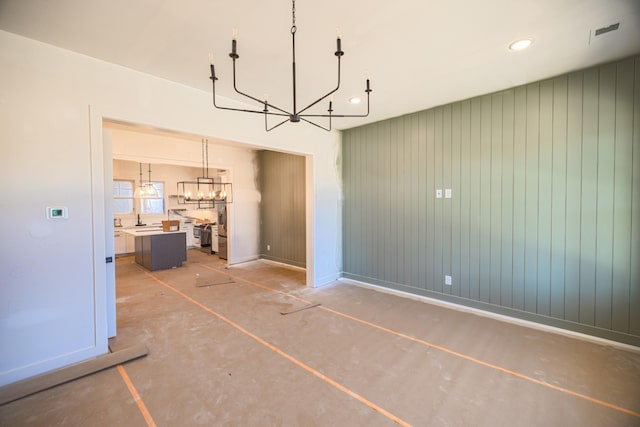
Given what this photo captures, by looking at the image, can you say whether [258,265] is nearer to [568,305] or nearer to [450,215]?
[450,215]

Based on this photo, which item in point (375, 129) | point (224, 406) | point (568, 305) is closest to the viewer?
point (224, 406)

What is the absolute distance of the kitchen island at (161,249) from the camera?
5836mm

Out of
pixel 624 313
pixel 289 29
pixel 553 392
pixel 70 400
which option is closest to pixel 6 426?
pixel 70 400

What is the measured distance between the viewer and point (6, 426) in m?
1.79

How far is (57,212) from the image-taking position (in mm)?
2367

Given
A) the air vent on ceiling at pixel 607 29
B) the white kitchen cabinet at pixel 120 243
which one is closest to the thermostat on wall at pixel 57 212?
the air vent on ceiling at pixel 607 29

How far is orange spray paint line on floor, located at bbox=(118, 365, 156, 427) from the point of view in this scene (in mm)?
1844

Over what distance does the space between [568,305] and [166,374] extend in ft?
13.3

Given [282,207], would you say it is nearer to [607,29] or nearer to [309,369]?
[309,369]

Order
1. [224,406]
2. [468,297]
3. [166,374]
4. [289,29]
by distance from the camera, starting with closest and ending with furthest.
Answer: [224,406], [289,29], [166,374], [468,297]

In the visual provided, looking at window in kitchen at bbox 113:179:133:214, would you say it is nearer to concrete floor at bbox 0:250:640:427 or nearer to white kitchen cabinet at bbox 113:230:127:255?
white kitchen cabinet at bbox 113:230:127:255

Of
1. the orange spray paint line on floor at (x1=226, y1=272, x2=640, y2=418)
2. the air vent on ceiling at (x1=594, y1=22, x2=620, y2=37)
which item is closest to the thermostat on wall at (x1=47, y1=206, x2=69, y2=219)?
the orange spray paint line on floor at (x1=226, y1=272, x2=640, y2=418)

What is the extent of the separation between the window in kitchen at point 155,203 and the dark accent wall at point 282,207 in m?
3.67

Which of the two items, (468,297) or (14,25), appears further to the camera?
(468,297)
